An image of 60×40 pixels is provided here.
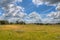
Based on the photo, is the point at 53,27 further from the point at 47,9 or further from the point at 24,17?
the point at 24,17

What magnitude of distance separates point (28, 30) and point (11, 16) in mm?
436

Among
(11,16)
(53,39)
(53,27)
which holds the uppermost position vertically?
(11,16)

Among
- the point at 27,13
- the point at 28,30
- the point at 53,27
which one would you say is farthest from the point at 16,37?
the point at 53,27

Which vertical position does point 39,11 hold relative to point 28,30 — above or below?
above

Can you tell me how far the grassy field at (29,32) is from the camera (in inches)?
137

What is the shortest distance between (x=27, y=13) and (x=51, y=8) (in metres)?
0.48

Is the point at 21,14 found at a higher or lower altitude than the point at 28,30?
higher

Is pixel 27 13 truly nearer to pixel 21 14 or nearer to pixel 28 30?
pixel 21 14

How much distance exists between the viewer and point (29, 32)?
139 inches

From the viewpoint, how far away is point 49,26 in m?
3.56

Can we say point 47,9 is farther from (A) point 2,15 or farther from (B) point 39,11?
(A) point 2,15

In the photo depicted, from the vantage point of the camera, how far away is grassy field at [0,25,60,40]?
3.49 m

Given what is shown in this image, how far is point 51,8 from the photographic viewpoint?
362 centimetres

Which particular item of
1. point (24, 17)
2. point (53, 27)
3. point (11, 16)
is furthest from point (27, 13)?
point (53, 27)
